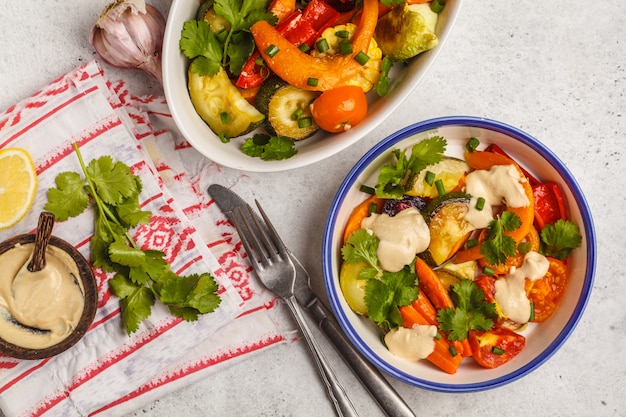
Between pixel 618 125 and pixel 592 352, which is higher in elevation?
pixel 618 125

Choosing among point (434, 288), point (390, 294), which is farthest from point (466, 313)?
point (390, 294)

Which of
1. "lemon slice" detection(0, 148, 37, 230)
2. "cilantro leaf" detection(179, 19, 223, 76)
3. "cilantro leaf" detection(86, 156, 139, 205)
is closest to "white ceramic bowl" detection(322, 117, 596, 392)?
"cilantro leaf" detection(179, 19, 223, 76)

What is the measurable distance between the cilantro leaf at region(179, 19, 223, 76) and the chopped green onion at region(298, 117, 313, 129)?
0.25 m

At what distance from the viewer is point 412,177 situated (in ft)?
5.51

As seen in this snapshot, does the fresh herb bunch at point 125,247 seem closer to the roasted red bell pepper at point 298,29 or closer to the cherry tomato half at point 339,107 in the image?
the roasted red bell pepper at point 298,29

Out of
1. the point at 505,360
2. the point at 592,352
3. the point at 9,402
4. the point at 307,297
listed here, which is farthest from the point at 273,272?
the point at 592,352

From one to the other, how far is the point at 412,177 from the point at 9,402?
51.0 inches

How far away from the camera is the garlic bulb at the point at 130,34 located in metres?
1.66

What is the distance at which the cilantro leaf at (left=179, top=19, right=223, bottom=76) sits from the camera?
1.53m

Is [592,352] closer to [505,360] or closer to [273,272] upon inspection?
[505,360]

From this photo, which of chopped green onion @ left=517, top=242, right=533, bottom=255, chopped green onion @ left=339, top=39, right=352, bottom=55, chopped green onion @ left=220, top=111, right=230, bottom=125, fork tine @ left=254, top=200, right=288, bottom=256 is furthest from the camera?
fork tine @ left=254, top=200, right=288, bottom=256

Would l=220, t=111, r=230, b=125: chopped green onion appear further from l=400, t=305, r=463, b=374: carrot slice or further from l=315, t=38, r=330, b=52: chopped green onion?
l=400, t=305, r=463, b=374: carrot slice

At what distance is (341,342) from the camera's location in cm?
182

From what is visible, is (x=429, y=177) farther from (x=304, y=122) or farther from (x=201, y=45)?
(x=201, y=45)
